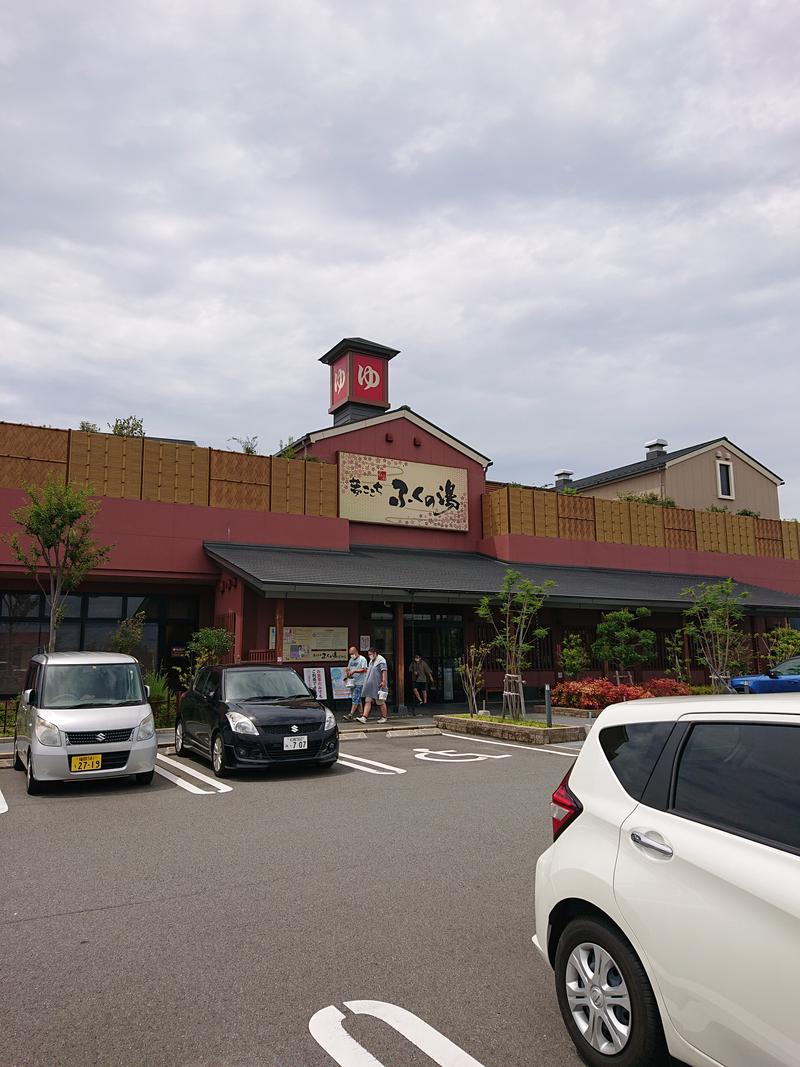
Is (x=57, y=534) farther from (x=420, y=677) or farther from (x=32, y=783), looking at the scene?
(x=420, y=677)

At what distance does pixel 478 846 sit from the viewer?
264 inches

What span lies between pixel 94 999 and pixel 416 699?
1757 centimetres

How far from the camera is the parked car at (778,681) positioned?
15422mm

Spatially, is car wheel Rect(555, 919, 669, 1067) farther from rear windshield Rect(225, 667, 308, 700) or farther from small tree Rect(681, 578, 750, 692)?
small tree Rect(681, 578, 750, 692)

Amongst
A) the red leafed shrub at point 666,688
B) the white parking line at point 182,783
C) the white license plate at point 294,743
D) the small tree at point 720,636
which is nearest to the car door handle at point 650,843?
the white parking line at point 182,783

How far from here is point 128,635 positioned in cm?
1877

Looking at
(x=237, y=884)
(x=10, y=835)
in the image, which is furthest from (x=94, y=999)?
(x=10, y=835)

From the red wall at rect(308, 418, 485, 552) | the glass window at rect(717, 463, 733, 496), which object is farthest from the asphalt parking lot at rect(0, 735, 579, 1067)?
the glass window at rect(717, 463, 733, 496)

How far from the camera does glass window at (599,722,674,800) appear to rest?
127 inches

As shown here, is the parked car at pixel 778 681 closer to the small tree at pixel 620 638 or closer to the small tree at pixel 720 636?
the small tree at pixel 720 636

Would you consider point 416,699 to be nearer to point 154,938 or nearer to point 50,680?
point 50,680

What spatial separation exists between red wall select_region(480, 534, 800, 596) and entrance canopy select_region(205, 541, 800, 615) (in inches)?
14.6

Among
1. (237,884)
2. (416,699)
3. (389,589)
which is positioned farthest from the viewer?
(416,699)

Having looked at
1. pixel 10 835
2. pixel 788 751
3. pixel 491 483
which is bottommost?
pixel 10 835
